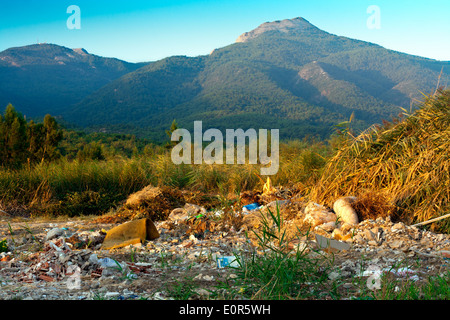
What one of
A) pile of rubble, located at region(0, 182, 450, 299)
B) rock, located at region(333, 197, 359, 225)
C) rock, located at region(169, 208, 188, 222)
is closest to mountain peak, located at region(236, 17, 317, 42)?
rock, located at region(169, 208, 188, 222)

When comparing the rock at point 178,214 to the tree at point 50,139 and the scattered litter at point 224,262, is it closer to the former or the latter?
the scattered litter at point 224,262

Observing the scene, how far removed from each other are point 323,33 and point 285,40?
18.2 m

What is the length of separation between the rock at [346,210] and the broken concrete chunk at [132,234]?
238 centimetres

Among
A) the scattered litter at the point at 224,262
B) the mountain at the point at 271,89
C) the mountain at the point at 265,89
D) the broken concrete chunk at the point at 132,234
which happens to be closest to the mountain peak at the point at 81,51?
the mountain at the point at 265,89

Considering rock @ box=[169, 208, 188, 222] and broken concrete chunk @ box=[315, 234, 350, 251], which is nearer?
broken concrete chunk @ box=[315, 234, 350, 251]

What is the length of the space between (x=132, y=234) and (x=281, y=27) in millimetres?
171072

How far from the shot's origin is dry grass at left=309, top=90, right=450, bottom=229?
493cm

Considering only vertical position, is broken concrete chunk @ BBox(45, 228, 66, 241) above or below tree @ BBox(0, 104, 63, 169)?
below

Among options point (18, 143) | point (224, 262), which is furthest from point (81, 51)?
point (224, 262)

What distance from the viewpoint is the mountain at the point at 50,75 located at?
8600 centimetres

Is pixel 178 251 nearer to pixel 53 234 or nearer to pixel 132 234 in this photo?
pixel 132 234

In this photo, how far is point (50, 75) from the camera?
110m

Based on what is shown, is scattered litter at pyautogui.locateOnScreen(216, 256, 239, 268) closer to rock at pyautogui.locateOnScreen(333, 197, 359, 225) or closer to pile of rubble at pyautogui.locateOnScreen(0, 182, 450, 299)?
pile of rubble at pyautogui.locateOnScreen(0, 182, 450, 299)

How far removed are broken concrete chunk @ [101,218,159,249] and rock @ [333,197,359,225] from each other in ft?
7.80
